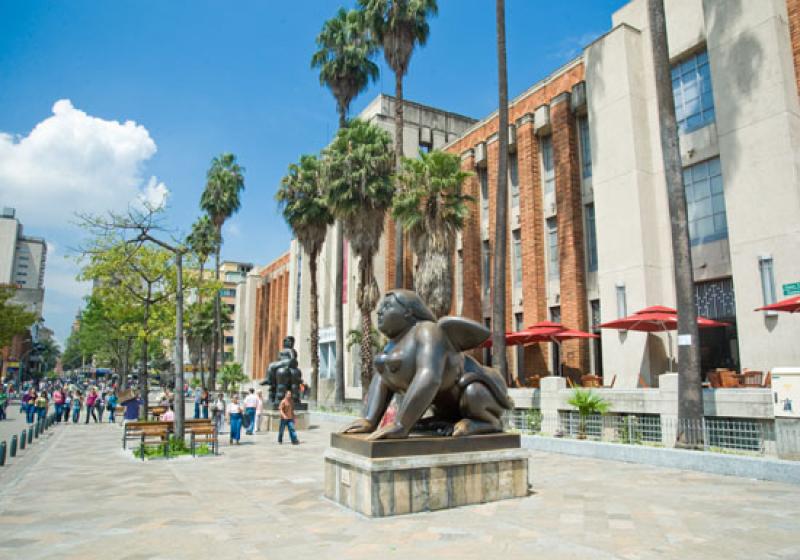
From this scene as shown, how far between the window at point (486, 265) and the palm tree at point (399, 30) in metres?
5.75

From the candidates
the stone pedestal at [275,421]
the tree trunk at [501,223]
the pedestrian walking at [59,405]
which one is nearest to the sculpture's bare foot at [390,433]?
the tree trunk at [501,223]

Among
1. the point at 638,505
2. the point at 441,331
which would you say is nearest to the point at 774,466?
the point at 638,505

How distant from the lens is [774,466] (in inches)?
332

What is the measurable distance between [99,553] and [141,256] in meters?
18.4

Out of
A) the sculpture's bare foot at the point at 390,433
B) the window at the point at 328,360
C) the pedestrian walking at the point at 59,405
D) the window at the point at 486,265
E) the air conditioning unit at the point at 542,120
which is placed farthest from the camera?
the window at the point at 328,360

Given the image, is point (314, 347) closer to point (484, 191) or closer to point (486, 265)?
point (486, 265)

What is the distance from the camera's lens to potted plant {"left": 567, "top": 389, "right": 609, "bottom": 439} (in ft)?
41.2

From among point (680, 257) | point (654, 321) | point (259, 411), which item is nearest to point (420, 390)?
point (680, 257)

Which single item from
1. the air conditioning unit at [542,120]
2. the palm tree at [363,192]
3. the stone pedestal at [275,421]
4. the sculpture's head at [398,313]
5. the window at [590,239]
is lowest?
the stone pedestal at [275,421]

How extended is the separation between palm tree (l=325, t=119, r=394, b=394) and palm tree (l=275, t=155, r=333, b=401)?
5.01m

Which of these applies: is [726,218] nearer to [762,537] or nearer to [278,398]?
[762,537]

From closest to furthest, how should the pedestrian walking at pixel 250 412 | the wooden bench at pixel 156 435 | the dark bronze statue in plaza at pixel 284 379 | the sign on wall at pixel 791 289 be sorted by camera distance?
the wooden bench at pixel 156 435
the sign on wall at pixel 791 289
the pedestrian walking at pixel 250 412
the dark bronze statue in plaza at pixel 284 379

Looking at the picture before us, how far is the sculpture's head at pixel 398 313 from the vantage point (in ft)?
23.2

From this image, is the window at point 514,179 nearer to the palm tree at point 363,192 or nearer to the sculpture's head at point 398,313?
the palm tree at point 363,192
